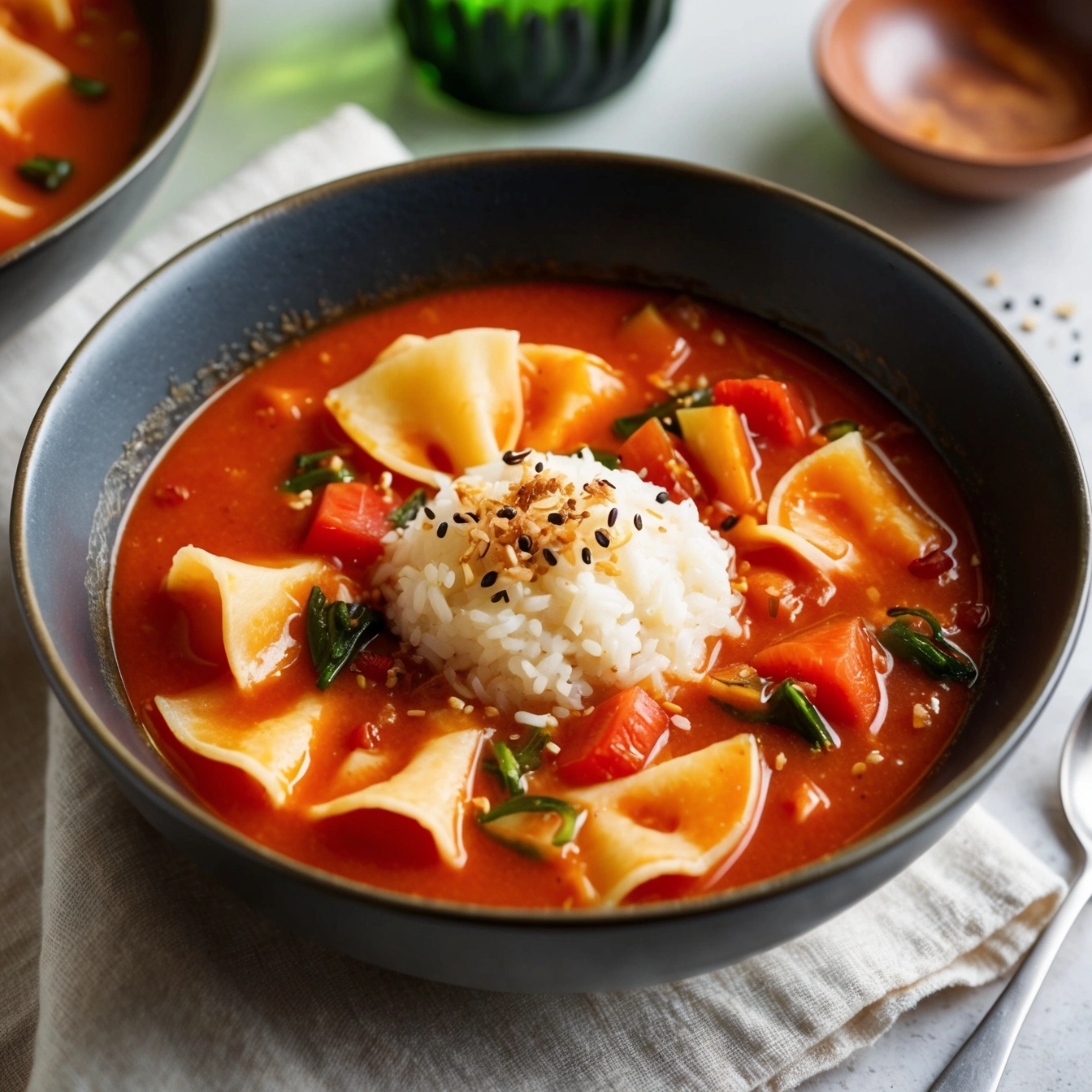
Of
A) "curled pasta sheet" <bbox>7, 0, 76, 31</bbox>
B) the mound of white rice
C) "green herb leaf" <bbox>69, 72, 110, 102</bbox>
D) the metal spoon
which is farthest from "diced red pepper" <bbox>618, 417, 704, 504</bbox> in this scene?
"curled pasta sheet" <bbox>7, 0, 76, 31</bbox>

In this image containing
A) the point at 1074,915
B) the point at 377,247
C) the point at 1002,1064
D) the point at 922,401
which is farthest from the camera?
the point at 377,247

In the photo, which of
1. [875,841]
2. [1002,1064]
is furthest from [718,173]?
[1002,1064]

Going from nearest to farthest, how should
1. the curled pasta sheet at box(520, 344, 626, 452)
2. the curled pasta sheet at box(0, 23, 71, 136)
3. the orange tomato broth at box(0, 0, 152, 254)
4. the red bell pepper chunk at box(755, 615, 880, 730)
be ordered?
the red bell pepper chunk at box(755, 615, 880, 730), the curled pasta sheet at box(520, 344, 626, 452), the orange tomato broth at box(0, 0, 152, 254), the curled pasta sheet at box(0, 23, 71, 136)

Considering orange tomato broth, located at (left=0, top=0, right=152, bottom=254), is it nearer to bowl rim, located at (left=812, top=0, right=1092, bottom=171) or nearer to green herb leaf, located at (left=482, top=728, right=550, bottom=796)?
green herb leaf, located at (left=482, top=728, right=550, bottom=796)

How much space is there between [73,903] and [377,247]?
2.33 metres

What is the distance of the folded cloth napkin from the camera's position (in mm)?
3352

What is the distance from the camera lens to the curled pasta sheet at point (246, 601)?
380 centimetres

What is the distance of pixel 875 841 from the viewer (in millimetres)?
2883

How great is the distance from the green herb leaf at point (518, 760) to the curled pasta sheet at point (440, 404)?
1.07 m

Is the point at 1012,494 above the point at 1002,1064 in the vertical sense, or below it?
above

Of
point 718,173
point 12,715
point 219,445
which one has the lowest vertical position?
point 12,715

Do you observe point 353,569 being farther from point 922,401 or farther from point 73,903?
point 922,401

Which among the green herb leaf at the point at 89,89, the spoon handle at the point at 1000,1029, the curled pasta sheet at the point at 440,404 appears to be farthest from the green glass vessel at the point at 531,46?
the spoon handle at the point at 1000,1029

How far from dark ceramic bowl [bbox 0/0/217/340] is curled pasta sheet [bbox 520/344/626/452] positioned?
1422mm
